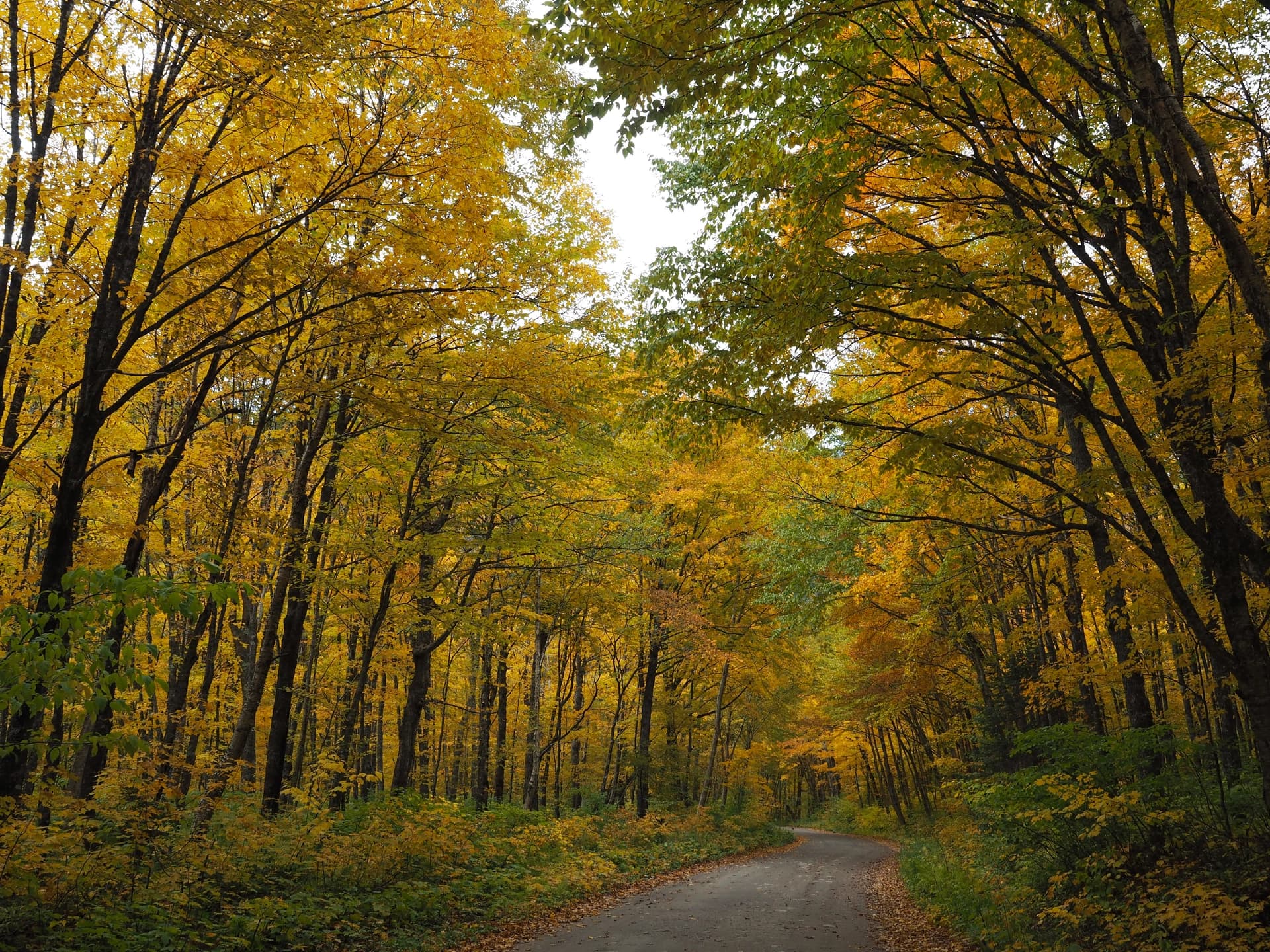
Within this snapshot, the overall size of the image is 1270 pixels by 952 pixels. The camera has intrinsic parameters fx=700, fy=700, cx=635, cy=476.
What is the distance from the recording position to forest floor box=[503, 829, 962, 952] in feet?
26.6

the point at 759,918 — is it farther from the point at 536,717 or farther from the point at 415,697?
the point at 415,697

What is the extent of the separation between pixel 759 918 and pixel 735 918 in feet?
1.14

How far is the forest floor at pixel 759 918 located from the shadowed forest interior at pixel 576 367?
2.81ft

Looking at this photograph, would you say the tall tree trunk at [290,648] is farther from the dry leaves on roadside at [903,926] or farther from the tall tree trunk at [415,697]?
the dry leaves on roadside at [903,926]

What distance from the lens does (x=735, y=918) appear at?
968 centimetres

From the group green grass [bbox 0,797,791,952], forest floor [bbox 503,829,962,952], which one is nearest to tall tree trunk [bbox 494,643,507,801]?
green grass [bbox 0,797,791,952]

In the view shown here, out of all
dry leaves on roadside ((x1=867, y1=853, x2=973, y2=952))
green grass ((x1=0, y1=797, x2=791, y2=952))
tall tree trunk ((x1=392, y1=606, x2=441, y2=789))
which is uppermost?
tall tree trunk ((x1=392, y1=606, x2=441, y2=789))

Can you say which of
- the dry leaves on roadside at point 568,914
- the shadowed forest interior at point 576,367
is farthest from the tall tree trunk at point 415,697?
the dry leaves on roadside at point 568,914

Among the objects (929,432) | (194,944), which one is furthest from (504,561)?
(929,432)

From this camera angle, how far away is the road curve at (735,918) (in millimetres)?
8016

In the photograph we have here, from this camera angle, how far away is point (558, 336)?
A: 11008mm

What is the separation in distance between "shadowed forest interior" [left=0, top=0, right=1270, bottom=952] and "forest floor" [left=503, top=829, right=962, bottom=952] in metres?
0.86

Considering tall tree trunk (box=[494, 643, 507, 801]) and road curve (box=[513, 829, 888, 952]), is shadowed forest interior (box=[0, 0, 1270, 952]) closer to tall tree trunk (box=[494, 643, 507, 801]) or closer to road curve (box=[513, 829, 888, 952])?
road curve (box=[513, 829, 888, 952])

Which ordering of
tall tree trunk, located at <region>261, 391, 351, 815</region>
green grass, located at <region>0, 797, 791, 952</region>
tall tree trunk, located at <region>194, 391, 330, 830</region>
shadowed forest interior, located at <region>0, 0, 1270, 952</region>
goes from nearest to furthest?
shadowed forest interior, located at <region>0, 0, 1270, 952</region>
green grass, located at <region>0, 797, 791, 952</region>
tall tree trunk, located at <region>194, 391, 330, 830</region>
tall tree trunk, located at <region>261, 391, 351, 815</region>
